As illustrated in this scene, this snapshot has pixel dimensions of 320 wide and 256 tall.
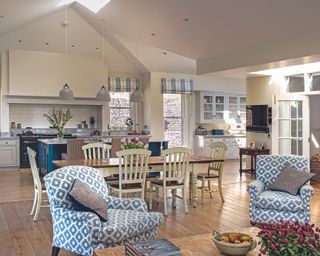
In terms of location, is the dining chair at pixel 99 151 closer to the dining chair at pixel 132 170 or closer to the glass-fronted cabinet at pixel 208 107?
the dining chair at pixel 132 170

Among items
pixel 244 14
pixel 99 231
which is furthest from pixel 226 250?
pixel 244 14

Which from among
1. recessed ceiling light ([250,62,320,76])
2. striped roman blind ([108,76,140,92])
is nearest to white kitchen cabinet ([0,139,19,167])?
striped roman blind ([108,76,140,92])

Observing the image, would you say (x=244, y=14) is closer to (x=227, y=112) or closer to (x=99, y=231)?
(x=99, y=231)

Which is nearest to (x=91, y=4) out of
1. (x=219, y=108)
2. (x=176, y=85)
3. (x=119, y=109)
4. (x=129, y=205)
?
(x=176, y=85)

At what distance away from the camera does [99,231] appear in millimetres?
3078

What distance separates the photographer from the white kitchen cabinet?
30.4 ft

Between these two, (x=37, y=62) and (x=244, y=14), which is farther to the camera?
(x=37, y=62)

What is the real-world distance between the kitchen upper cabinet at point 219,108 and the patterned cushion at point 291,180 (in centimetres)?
680

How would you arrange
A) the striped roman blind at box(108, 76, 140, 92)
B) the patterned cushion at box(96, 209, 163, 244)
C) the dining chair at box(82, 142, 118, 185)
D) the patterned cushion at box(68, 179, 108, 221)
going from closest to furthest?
1. the patterned cushion at box(96, 209, 163, 244)
2. the patterned cushion at box(68, 179, 108, 221)
3. the dining chair at box(82, 142, 118, 185)
4. the striped roman blind at box(108, 76, 140, 92)

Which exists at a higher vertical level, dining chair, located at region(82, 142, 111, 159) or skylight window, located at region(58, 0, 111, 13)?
skylight window, located at region(58, 0, 111, 13)

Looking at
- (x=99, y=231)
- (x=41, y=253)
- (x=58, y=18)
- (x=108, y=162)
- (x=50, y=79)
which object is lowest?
(x=41, y=253)

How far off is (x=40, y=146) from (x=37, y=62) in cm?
249

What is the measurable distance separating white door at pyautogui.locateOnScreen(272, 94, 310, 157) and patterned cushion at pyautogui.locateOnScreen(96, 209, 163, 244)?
5.37 m

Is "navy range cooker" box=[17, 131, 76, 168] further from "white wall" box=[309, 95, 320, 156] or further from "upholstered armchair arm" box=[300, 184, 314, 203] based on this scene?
"upholstered armchair arm" box=[300, 184, 314, 203]
